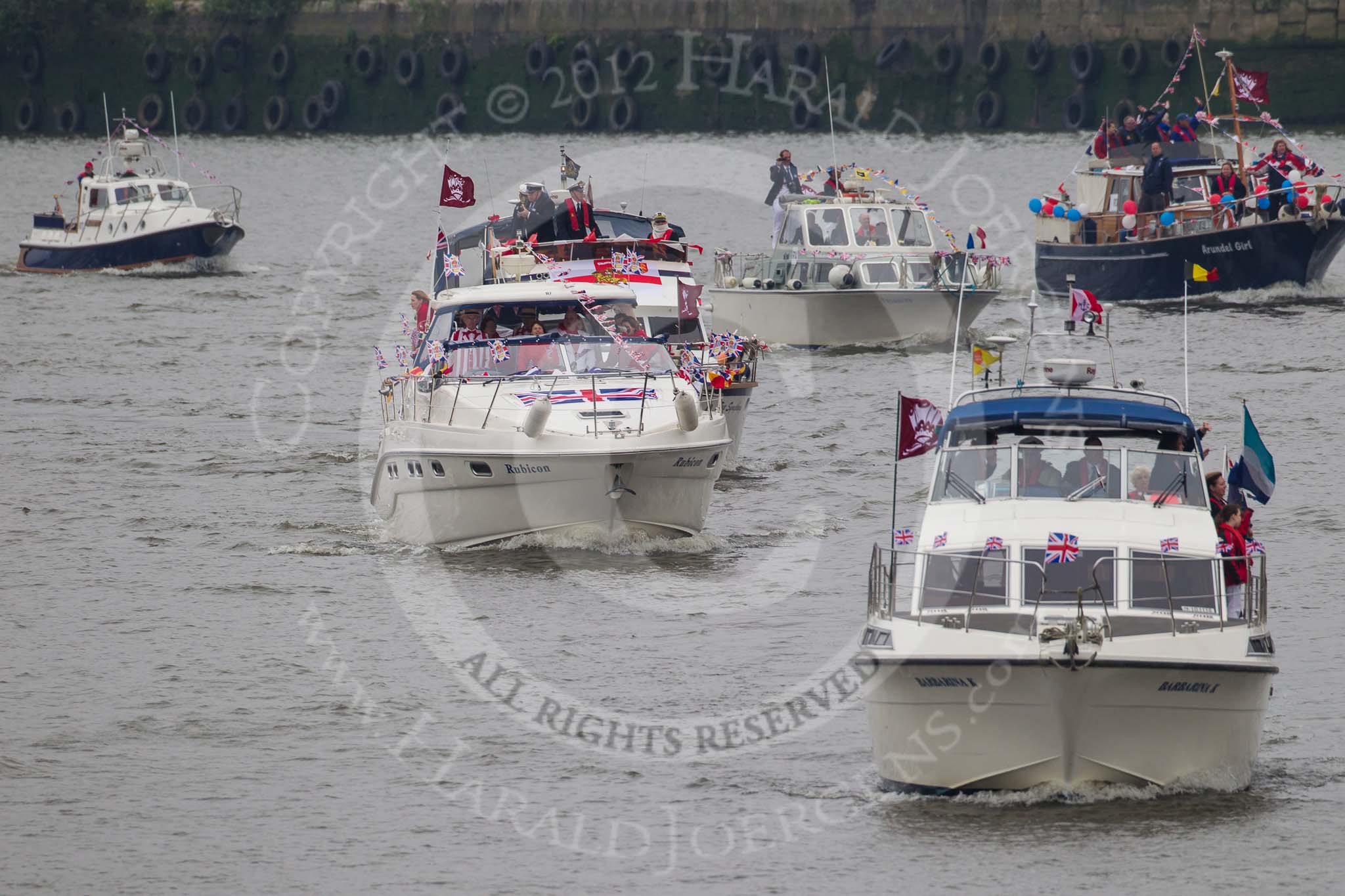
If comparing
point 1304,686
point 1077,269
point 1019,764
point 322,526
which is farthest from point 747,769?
point 1077,269

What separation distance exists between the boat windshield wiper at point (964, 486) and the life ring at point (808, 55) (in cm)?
7149

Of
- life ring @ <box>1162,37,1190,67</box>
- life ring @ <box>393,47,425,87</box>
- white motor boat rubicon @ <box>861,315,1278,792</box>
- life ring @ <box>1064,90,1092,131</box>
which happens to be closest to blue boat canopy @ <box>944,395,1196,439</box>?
white motor boat rubicon @ <box>861,315,1278,792</box>

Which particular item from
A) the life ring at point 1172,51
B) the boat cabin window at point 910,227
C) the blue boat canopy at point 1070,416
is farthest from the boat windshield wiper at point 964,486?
the life ring at point 1172,51

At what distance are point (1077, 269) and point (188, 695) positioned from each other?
28374 millimetres

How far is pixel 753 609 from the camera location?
19.7 m

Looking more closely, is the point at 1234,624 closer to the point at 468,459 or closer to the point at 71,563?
the point at 468,459

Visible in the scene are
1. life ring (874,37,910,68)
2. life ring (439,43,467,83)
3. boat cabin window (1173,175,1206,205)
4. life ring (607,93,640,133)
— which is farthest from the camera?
life ring (439,43,467,83)

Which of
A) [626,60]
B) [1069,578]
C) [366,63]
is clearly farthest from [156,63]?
Answer: [1069,578]

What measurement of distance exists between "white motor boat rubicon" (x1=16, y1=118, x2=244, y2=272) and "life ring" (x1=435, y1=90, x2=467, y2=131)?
42093 mm

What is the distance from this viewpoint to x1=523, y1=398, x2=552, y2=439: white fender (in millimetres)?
20000

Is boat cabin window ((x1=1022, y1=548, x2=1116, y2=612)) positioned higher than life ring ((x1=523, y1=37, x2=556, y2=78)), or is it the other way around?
life ring ((x1=523, y1=37, x2=556, y2=78))

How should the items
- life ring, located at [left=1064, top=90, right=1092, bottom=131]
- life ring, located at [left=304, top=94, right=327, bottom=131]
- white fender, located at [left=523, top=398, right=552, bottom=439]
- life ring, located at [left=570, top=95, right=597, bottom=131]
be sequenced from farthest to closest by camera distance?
1. life ring, located at [left=304, top=94, right=327, bottom=131]
2. life ring, located at [left=570, top=95, right=597, bottom=131]
3. life ring, located at [left=1064, top=90, right=1092, bottom=131]
4. white fender, located at [left=523, top=398, right=552, bottom=439]

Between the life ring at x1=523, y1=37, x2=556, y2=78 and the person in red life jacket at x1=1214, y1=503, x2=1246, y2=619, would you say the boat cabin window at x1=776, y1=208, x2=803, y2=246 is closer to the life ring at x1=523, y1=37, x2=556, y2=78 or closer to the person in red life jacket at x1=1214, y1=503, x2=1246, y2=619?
the person in red life jacket at x1=1214, y1=503, x2=1246, y2=619

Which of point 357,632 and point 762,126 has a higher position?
point 762,126
